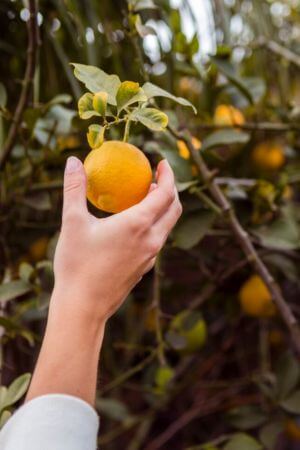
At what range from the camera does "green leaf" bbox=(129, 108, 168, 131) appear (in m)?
0.50

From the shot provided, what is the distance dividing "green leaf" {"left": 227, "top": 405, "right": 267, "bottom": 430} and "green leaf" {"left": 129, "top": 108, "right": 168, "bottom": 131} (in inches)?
27.0

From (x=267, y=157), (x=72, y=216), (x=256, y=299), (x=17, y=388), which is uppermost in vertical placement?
(x=72, y=216)

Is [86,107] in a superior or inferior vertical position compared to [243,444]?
superior

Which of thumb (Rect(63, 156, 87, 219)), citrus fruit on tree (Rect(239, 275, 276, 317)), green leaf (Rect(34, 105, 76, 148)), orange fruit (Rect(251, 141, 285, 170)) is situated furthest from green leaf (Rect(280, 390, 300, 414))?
thumb (Rect(63, 156, 87, 219))

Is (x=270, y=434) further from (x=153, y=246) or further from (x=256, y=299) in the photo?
(x=153, y=246)

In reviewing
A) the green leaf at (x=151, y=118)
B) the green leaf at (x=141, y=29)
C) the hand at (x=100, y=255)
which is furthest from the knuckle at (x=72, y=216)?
the green leaf at (x=141, y=29)

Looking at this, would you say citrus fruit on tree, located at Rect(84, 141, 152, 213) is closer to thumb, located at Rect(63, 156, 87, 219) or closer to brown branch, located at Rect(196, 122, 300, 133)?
thumb, located at Rect(63, 156, 87, 219)

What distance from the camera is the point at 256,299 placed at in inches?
40.7

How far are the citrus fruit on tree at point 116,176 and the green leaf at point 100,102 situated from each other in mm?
36

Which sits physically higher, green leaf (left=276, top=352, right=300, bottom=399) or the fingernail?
the fingernail

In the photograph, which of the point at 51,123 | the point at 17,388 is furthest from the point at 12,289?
the point at 51,123

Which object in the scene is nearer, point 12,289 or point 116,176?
point 116,176

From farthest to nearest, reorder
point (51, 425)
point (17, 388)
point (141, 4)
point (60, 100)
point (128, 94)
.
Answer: point (60, 100), point (141, 4), point (17, 388), point (128, 94), point (51, 425)

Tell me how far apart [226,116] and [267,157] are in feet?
0.39
